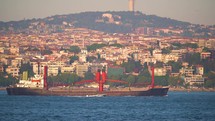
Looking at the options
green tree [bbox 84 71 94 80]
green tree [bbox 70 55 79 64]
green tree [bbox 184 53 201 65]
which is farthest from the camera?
green tree [bbox 70 55 79 64]

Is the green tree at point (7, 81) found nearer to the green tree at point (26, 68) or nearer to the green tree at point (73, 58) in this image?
the green tree at point (26, 68)

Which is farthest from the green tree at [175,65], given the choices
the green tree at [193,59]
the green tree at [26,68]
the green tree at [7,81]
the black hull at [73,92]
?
the black hull at [73,92]

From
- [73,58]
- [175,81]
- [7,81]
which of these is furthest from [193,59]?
[7,81]

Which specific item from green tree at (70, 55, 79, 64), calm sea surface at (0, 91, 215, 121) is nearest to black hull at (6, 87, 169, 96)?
calm sea surface at (0, 91, 215, 121)

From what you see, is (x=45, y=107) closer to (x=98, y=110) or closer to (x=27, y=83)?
(x=98, y=110)

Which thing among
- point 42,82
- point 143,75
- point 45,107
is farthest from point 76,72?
point 45,107

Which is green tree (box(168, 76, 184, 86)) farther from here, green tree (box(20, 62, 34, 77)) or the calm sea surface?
the calm sea surface

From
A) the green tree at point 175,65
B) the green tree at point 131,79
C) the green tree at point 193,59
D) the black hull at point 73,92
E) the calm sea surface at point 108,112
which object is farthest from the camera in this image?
the green tree at point 193,59

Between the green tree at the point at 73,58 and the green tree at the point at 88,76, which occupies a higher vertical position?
the green tree at the point at 73,58

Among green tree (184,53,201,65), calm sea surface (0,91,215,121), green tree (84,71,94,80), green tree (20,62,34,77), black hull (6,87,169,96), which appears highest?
green tree (184,53,201,65)

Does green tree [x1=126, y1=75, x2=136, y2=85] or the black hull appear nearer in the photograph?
the black hull

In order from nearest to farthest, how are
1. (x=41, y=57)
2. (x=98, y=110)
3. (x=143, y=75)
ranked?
(x=98, y=110) < (x=143, y=75) < (x=41, y=57)
